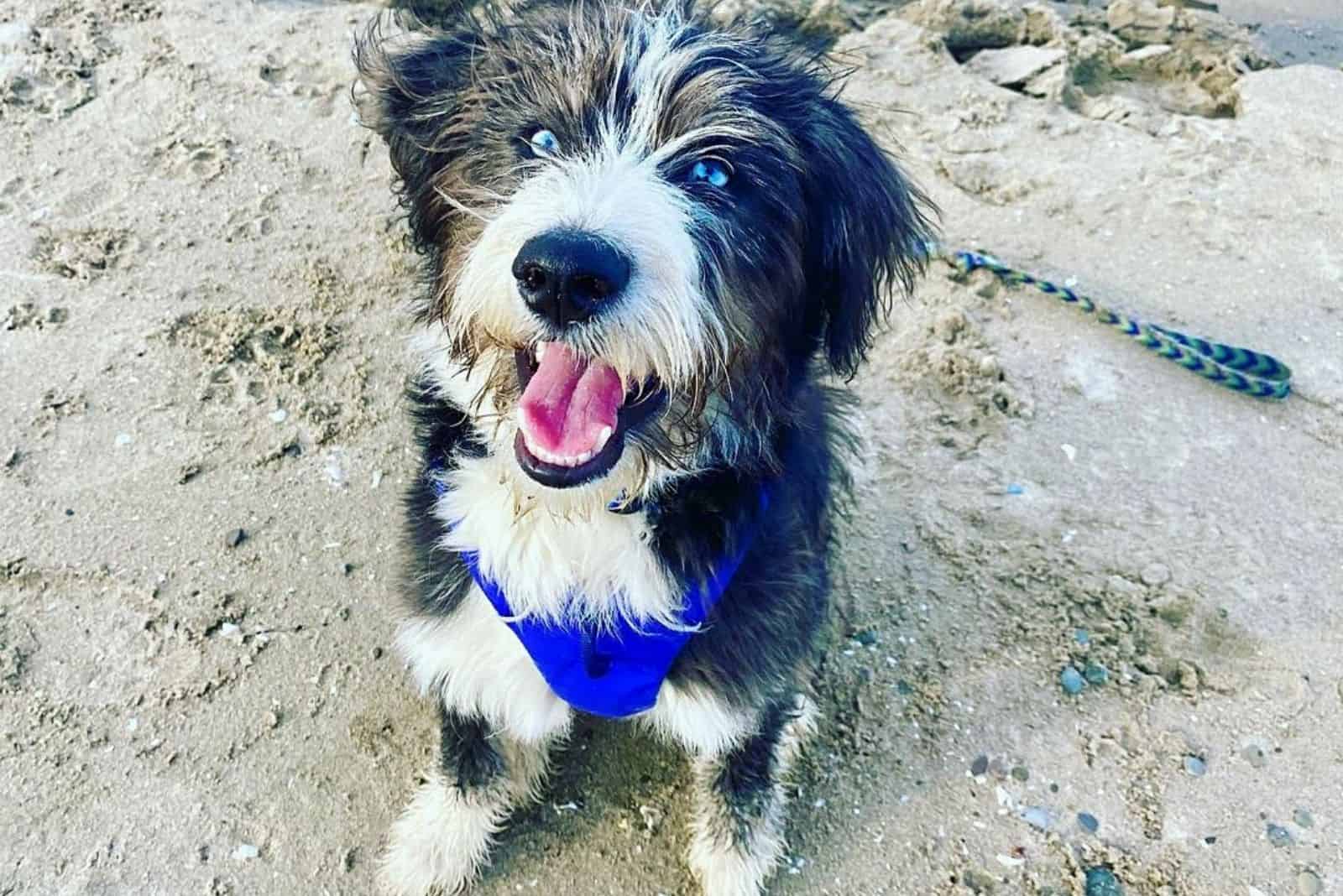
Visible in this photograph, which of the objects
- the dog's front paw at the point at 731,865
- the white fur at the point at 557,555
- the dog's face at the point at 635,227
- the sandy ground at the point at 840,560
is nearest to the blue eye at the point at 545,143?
the dog's face at the point at 635,227

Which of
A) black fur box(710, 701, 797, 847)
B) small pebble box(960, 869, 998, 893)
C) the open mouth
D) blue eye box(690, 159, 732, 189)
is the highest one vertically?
blue eye box(690, 159, 732, 189)

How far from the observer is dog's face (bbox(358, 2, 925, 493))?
194 centimetres

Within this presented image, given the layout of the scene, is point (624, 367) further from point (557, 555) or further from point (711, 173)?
point (557, 555)

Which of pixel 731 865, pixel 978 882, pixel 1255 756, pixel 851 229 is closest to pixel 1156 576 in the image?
pixel 1255 756

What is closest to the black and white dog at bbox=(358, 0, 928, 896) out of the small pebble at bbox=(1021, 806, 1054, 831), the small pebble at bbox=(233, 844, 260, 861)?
the small pebble at bbox=(233, 844, 260, 861)

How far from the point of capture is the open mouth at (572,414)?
208 centimetres

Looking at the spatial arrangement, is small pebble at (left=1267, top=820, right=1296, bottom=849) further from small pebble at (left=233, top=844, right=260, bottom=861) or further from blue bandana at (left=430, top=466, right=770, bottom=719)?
small pebble at (left=233, top=844, right=260, bottom=861)

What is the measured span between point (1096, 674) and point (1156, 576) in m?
0.47

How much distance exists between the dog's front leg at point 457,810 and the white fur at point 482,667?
6.7 inches

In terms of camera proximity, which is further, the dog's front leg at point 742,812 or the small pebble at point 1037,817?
the small pebble at point 1037,817

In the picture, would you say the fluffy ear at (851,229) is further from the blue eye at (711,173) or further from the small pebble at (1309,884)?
the small pebble at (1309,884)

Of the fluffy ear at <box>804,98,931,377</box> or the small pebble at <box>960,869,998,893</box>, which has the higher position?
the fluffy ear at <box>804,98,931,377</box>

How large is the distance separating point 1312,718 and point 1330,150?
3.38m

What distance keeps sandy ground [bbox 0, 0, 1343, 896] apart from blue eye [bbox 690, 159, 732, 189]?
1783 mm
